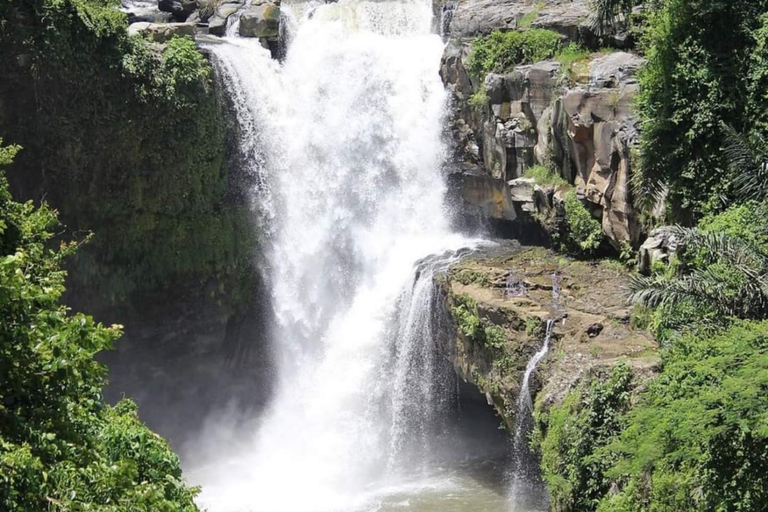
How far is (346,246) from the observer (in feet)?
83.0

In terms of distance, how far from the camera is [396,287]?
2294 centimetres

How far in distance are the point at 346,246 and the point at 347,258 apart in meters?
0.39

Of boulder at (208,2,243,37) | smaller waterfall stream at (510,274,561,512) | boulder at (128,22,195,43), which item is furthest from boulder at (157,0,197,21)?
smaller waterfall stream at (510,274,561,512)

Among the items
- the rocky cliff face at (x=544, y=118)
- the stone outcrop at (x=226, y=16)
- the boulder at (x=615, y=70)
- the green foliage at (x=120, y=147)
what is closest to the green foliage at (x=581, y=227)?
the rocky cliff face at (x=544, y=118)

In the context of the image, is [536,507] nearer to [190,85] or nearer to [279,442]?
[279,442]

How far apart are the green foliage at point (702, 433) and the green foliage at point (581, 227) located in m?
7.06

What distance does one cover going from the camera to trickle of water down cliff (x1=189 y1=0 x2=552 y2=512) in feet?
69.2

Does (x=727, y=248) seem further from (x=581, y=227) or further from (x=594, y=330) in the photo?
(x=581, y=227)

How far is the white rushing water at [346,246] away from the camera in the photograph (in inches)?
838

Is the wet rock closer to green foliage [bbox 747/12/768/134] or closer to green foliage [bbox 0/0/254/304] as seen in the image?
green foliage [bbox 747/12/768/134]

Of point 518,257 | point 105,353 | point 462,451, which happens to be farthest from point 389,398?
point 105,353

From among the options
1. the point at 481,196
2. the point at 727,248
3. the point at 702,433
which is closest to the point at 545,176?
the point at 481,196

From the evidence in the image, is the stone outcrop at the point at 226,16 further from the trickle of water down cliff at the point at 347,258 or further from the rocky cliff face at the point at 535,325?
the rocky cliff face at the point at 535,325

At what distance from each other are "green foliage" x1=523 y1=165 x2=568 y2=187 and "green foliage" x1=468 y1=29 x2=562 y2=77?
2.93m
